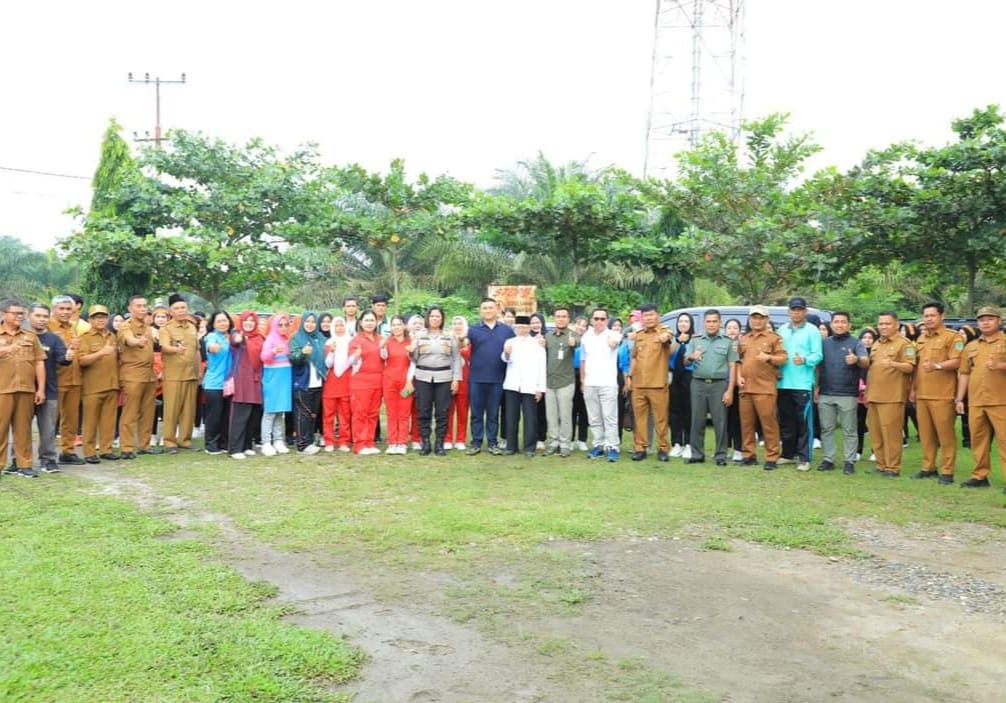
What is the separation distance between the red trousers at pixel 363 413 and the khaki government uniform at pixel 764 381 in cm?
420

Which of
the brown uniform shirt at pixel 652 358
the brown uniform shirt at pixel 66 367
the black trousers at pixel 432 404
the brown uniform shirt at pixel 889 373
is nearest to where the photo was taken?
the brown uniform shirt at pixel 889 373

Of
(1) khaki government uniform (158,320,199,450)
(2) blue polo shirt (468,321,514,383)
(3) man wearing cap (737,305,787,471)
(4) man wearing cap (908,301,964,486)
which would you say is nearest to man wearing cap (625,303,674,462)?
(3) man wearing cap (737,305,787,471)

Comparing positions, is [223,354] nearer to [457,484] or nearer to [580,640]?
[457,484]

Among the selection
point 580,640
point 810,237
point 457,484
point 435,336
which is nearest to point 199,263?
point 435,336

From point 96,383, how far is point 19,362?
1211 millimetres

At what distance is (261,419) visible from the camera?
10.4 metres

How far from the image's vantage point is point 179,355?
397 inches

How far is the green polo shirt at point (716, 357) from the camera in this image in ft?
31.4

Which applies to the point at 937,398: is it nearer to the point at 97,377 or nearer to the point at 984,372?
the point at 984,372

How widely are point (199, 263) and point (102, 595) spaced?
12.1 metres

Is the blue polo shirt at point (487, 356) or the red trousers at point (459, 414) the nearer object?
the blue polo shirt at point (487, 356)

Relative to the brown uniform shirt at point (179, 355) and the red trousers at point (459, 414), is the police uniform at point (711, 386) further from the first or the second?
the brown uniform shirt at point (179, 355)

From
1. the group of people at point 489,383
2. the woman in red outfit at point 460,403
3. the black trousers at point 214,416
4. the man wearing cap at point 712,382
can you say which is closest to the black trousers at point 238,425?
the group of people at point 489,383

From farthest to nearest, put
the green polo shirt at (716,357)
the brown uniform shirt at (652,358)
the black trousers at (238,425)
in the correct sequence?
the black trousers at (238,425)
the brown uniform shirt at (652,358)
the green polo shirt at (716,357)
